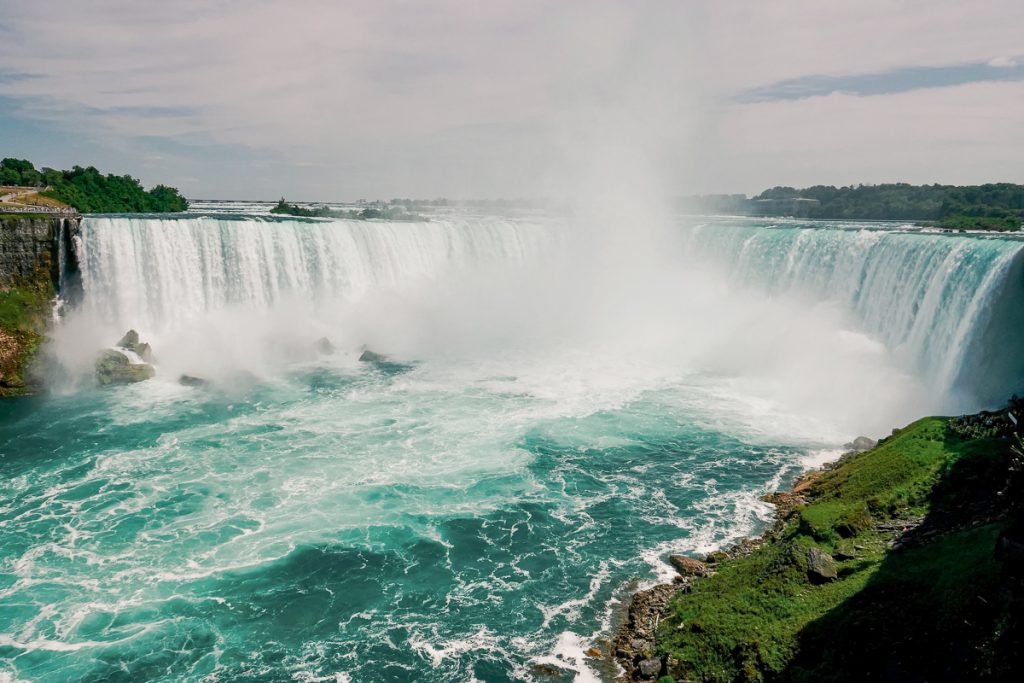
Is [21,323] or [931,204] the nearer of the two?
[21,323]

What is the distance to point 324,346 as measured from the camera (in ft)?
Answer: 117

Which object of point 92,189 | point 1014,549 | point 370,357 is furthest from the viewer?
point 92,189

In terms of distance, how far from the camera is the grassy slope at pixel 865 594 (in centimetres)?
1013

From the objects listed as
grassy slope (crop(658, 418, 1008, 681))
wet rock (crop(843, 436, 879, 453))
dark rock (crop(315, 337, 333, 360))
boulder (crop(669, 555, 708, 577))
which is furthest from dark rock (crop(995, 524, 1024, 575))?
dark rock (crop(315, 337, 333, 360))

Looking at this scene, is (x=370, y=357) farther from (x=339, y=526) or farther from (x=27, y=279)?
(x=339, y=526)

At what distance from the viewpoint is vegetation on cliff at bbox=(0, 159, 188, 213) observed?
166ft

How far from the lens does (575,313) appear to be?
44.2 metres

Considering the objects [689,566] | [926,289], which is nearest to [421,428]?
[689,566]

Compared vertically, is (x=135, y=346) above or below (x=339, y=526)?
above

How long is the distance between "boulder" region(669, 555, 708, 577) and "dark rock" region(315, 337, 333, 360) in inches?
994

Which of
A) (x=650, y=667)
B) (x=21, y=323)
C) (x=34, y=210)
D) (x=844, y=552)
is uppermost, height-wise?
(x=34, y=210)

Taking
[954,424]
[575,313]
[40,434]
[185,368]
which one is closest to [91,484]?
[40,434]

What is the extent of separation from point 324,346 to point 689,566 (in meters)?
25.8

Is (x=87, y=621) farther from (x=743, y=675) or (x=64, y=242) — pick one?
(x=64, y=242)
